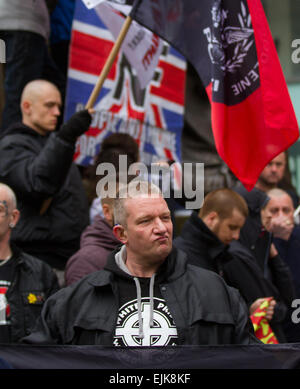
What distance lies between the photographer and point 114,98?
6.54 meters

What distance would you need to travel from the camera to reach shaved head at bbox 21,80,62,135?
5363 millimetres

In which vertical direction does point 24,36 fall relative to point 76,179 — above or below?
above

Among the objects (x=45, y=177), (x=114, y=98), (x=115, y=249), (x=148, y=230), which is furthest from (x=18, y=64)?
(x=148, y=230)

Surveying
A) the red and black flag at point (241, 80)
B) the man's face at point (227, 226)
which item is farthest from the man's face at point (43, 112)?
the man's face at point (227, 226)

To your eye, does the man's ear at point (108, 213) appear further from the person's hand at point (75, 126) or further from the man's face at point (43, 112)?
the man's face at point (43, 112)

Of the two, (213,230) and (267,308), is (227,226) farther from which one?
(267,308)

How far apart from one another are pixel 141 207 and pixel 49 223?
62.5 inches

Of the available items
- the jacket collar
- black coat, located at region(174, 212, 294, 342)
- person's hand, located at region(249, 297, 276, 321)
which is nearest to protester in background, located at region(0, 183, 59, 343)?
the jacket collar

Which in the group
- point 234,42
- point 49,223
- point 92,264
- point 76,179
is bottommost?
point 92,264

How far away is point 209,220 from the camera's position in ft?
16.3

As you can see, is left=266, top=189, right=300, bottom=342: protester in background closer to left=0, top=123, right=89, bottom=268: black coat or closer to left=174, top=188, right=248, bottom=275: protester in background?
left=174, top=188, right=248, bottom=275: protester in background

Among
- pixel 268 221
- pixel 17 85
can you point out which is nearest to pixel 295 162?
pixel 268 221
